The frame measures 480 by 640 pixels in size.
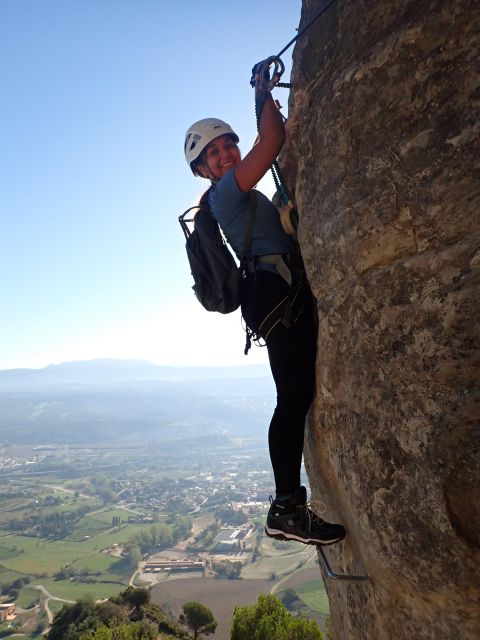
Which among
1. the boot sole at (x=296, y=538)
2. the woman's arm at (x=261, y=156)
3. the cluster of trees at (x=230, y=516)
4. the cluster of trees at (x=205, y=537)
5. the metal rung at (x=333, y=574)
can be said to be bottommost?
the cluster of trees at (x=205, y=537)

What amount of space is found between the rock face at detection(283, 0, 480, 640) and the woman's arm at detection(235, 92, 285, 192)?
0.32 m

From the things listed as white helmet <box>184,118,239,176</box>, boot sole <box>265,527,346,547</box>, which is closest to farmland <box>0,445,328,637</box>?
boot sole <box>265,527,346,547</box>

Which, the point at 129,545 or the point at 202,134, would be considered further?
the point at 129,545

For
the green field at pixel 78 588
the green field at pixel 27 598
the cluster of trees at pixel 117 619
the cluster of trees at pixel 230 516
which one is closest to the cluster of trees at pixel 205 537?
the cluster of trees at pixel 230 516

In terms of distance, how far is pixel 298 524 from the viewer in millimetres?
3570

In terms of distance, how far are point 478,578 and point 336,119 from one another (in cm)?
333

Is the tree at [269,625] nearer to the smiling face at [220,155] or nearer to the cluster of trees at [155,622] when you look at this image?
the cluster of trees at [155,622]

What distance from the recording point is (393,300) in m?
3.07

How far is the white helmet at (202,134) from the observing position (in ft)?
15.4

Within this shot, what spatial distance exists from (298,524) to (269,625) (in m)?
18.6

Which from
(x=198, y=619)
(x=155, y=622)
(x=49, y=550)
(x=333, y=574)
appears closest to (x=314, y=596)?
(x=198, y=619)

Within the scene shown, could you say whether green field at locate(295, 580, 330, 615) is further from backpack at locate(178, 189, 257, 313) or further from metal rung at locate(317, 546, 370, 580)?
backpack at locate(178, 189, 257, 313)

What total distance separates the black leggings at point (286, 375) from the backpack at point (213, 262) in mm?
189

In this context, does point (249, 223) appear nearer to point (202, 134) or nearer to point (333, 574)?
point (202, 134)
